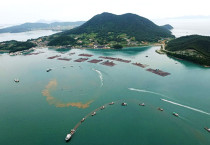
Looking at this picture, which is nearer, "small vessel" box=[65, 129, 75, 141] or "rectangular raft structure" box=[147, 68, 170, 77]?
"small vessel" box=[65, 129, 75, 141]

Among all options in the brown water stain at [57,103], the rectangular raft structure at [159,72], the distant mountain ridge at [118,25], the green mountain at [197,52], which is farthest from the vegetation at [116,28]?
the brown water stain at [57,103]

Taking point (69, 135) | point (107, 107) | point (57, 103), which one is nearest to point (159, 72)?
point (107, 107)

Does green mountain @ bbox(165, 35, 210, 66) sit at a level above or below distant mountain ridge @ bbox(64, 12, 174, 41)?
below

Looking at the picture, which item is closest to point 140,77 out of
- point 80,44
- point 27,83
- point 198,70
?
point 198,70

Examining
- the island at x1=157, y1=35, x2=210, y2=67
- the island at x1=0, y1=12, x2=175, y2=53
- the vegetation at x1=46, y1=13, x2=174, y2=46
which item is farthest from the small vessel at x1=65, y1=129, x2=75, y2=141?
the vegetation at x1=46, y1=13, x2=174, y2=46

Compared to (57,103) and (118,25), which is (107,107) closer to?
(57,103)

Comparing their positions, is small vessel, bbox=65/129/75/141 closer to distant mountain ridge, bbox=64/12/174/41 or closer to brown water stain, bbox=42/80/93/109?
brown water stain, bbox=42/80/93/109

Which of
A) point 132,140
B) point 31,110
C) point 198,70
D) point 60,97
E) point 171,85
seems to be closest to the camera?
point 132,140

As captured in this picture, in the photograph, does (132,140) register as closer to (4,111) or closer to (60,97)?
(60,97)
